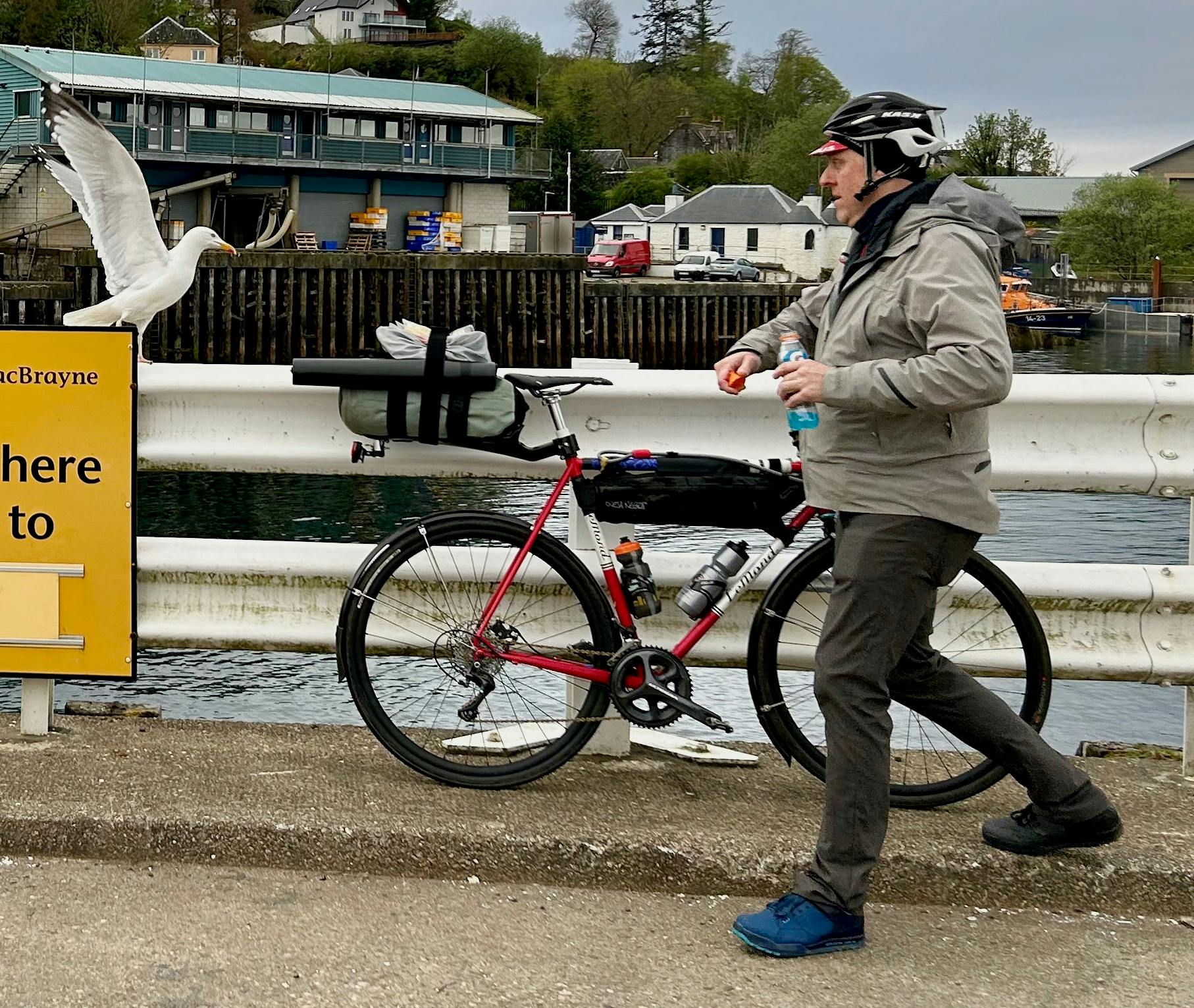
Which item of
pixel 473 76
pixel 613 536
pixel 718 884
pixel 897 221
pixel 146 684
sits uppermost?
pixel 473 76

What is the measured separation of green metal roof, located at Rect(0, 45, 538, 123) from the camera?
66.7 meters

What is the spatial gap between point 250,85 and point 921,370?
72426mm

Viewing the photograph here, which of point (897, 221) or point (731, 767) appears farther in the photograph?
point (731, 767)

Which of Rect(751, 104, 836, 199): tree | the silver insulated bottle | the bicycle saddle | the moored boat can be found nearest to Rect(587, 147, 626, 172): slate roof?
Rect(751, 104, 836, 199): tree

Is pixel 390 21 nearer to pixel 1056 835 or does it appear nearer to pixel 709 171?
pixel 709 171

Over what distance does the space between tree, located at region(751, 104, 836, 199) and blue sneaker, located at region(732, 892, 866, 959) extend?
377 ft

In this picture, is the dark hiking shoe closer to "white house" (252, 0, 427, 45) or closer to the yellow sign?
the yellow sign

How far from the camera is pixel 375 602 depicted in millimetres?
4363

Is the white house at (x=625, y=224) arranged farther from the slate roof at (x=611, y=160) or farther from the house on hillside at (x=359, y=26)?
the house on hillside at (x=359, y=26)

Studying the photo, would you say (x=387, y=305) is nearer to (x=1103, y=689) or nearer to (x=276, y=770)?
(x=1103, y=689)

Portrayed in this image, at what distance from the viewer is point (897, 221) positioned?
3635 mm

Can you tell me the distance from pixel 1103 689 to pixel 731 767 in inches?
216

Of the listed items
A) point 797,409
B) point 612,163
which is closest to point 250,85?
point 612,163

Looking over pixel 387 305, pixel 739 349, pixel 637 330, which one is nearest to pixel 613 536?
pixel 739 349
